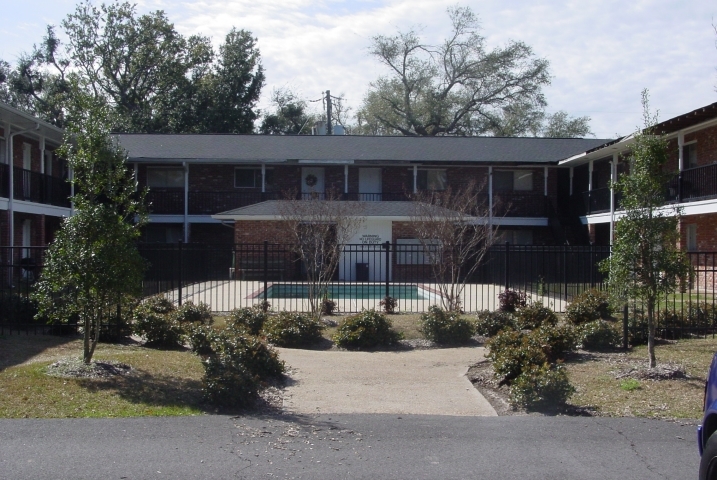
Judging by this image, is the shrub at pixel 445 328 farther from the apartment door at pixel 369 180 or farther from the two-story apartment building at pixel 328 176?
the apartment door at pixel 369 180

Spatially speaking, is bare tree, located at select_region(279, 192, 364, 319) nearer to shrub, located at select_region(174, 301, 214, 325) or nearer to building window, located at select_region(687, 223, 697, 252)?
shrub, located at select_region(174, 301, 214, 325)

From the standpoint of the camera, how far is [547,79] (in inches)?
2041

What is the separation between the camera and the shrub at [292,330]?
495 inches

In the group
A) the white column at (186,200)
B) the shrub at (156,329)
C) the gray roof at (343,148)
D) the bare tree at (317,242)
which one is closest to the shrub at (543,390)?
the shrub at (156,329)

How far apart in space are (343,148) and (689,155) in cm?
1484

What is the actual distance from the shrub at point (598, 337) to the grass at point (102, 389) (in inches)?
244

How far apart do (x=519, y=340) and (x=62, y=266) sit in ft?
20.2

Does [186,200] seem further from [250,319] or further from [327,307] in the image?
[250,319]

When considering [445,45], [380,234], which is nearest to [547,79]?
[445,45]

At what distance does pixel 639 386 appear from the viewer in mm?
9047

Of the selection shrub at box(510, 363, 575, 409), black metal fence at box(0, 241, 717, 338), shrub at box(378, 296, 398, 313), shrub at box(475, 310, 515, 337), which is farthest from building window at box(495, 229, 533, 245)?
Result: shrub at box(510, 363, 575, 409)

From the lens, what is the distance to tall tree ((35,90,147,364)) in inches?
362

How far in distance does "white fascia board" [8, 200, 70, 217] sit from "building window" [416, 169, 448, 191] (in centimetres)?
1470

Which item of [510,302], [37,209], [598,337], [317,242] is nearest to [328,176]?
[37,209]
